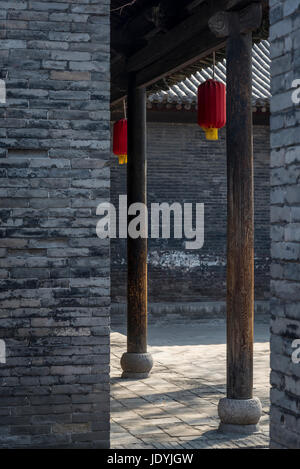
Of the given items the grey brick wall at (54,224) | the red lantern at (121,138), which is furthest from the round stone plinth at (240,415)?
the red lantern at (121,138)

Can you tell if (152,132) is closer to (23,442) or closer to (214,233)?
(214,233)

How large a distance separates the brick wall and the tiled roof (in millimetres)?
801

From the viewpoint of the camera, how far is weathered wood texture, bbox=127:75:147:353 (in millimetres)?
7695

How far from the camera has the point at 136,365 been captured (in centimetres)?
762

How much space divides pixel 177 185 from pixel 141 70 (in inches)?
195

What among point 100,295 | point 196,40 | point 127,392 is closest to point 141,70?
point 196,40

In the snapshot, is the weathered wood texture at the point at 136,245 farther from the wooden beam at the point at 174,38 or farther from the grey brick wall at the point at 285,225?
the grey brick wall at the point at 285,225

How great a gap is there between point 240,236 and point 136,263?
94.4 inches

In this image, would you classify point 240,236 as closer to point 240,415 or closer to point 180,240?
point 240,415

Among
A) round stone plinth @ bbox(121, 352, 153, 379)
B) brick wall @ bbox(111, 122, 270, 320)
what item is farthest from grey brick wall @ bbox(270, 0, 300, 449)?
brick wall @ bbox(111, 122, 270, 320)

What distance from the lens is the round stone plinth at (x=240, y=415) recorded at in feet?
17.6

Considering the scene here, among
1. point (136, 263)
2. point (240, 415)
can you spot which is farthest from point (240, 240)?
point (136, 263)
